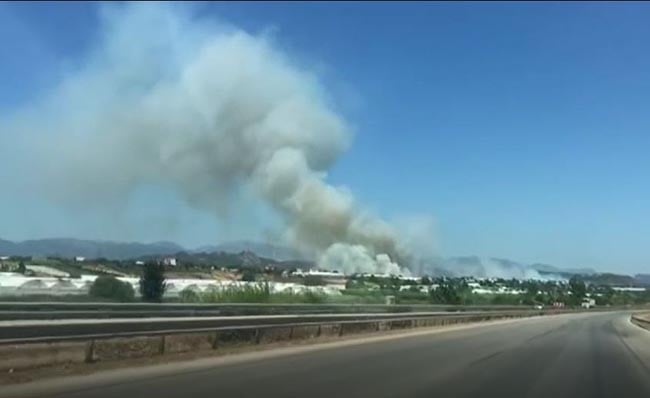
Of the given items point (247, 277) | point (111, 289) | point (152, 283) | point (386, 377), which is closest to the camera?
point (386, 377)

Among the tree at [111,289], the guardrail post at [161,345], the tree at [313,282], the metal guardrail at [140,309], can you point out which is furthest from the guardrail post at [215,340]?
the tree at [313,282]

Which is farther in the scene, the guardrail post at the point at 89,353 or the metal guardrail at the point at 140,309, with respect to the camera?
the metal guardrail at the point at 140,309

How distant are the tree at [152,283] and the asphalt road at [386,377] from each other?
23665 mm

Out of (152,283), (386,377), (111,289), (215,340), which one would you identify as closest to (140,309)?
(111,289)

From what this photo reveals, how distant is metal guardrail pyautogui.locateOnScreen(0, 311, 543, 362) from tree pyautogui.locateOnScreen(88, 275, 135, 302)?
11329 mm

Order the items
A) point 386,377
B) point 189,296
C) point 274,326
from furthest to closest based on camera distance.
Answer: point 189,296, point 274,326, point 386,377

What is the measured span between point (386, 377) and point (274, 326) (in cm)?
1514

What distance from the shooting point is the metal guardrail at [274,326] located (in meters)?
21.2

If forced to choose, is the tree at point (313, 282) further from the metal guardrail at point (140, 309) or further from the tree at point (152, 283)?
the tree at point (152, 283)

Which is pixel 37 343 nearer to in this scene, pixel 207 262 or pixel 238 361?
pixel 238 361

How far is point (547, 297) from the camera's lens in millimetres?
162375

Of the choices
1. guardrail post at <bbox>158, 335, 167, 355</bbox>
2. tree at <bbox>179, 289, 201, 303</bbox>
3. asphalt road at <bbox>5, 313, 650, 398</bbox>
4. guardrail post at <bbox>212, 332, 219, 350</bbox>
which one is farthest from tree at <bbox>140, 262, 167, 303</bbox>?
guardrail post at <bbox>158, 335, 167, 355</bbox>

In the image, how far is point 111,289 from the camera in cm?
4725

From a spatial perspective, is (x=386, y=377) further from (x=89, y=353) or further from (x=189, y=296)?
(x=189, y=296)
